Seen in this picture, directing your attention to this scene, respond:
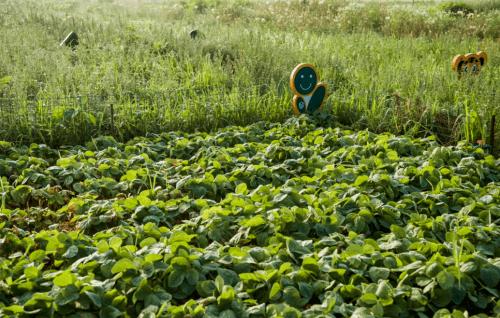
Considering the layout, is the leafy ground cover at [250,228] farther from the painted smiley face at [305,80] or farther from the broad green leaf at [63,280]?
the painted smiley face at [305,80]

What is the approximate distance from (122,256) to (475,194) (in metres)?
2.31

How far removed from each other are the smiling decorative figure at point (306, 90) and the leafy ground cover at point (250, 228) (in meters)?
0.81

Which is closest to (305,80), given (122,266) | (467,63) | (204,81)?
(204,81)

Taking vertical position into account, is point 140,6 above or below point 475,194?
above

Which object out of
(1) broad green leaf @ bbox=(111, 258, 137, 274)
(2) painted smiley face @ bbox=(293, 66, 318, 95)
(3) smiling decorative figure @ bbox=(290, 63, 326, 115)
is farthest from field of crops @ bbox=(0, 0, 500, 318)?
(2) painted smiley face @ bbox=(293, 66, 318, 95)

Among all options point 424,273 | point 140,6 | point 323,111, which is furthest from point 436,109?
point 140,6

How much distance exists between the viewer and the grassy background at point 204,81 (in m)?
5.11

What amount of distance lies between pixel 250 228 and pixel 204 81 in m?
3.82

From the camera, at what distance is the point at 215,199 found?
3.79 m

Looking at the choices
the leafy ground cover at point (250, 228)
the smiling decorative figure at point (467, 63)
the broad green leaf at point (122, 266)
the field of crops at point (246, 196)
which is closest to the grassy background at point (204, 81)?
the field of crops at point (246, 196)

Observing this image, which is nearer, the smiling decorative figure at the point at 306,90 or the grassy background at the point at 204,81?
the grassy background at the point at 204,81

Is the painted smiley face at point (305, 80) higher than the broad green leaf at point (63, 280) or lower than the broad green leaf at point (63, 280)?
higher

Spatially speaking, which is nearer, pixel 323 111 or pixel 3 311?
pixel 3 311

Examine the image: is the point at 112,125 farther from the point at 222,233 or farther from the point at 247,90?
the point at 222,233
